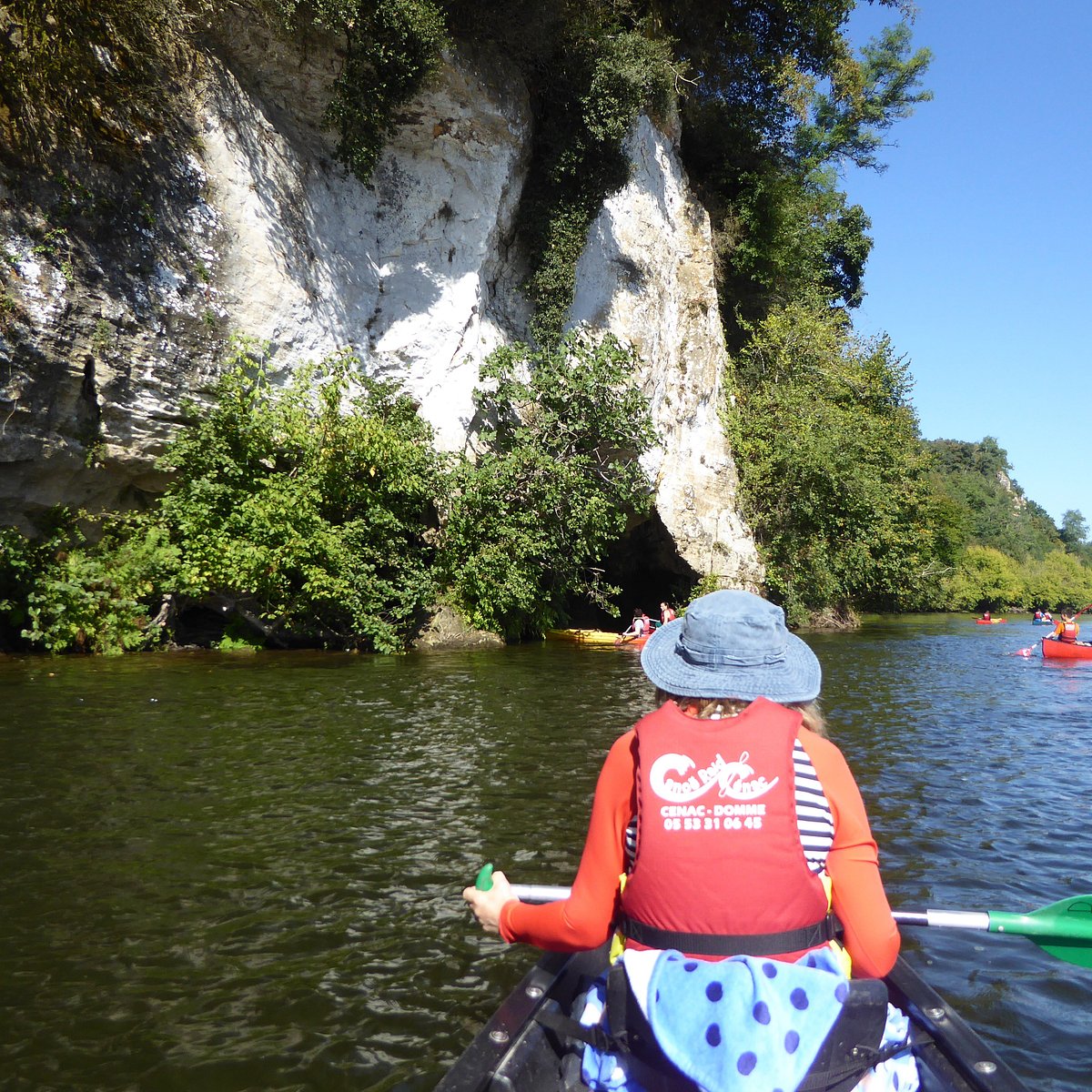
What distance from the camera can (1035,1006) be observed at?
417 centimetres

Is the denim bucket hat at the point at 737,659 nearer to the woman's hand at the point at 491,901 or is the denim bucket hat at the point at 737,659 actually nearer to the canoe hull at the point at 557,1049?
the woman's hand at the point at 491,901

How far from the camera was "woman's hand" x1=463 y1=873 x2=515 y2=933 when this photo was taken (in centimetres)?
282

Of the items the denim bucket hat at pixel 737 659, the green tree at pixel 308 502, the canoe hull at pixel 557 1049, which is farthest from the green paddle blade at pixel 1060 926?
the green tree at pixel 308 502

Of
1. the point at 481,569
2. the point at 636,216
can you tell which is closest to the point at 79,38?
the point at 481,569

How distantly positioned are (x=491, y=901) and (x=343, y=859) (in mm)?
3143

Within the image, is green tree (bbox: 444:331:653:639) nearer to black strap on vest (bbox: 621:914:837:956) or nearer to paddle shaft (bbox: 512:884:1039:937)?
paddle shaft (bbox: 512:884:1039:937)

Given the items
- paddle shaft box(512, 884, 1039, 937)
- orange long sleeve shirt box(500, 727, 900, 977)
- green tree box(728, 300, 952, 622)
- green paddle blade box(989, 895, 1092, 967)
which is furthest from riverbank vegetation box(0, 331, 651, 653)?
orange long sleeve shirt box(500, 727, 900, 977)

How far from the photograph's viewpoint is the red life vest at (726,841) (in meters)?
2.20

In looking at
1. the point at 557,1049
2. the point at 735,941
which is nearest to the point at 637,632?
the point at 557,1049

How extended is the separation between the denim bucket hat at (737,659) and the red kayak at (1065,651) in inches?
733

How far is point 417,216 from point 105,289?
6177 millimetres

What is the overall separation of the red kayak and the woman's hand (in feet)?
61.4

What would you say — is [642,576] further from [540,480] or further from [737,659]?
[737,659]

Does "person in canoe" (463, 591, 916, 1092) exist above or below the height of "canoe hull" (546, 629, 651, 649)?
above
